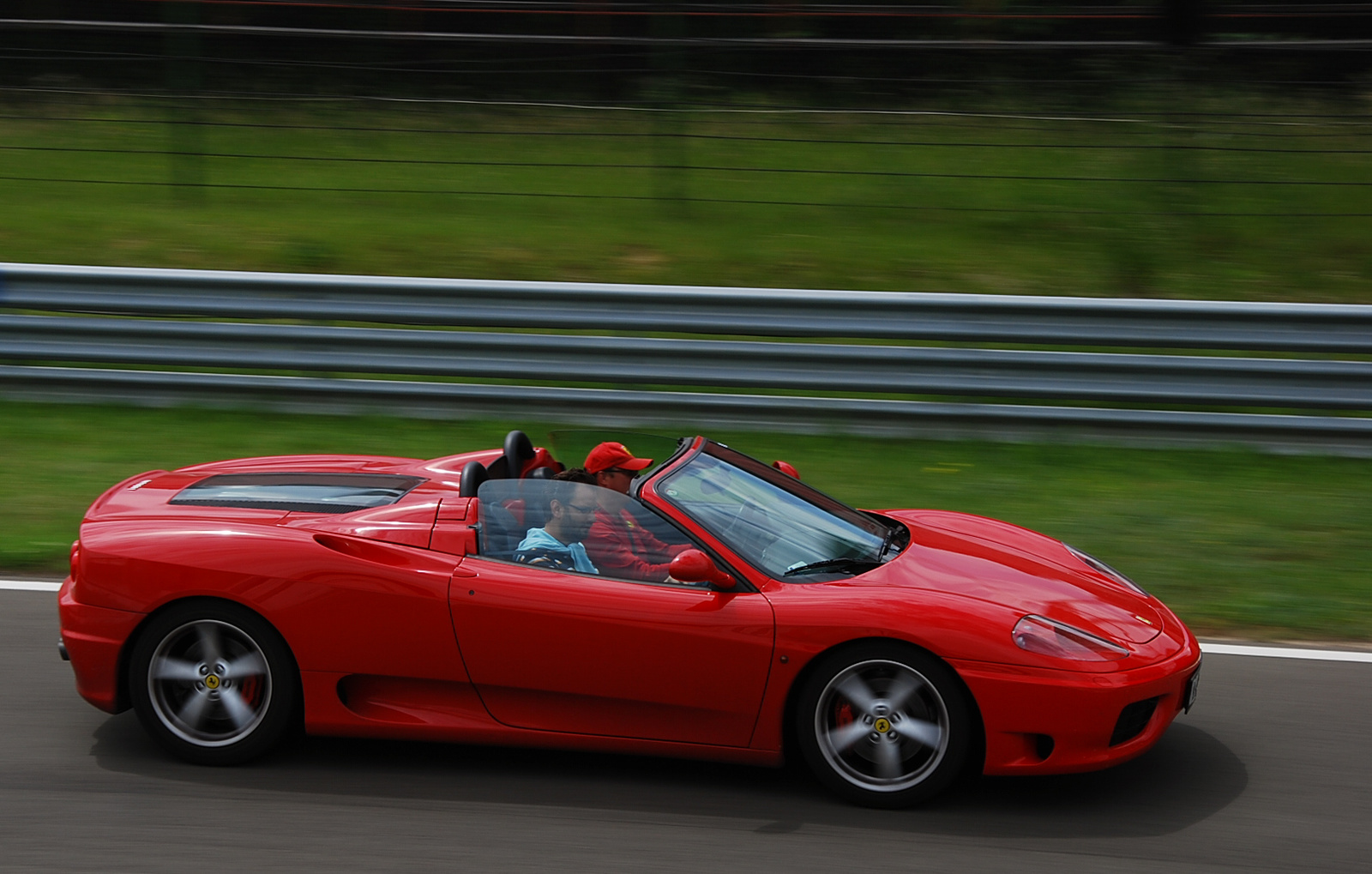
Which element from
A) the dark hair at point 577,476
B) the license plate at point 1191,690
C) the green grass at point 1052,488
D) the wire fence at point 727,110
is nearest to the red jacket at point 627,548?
the dark hair at point 577,476

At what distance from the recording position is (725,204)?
12.1 metres

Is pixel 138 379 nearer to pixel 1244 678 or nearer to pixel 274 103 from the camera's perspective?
pixel 274 103

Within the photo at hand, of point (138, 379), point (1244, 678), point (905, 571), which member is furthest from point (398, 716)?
point (138, 379)

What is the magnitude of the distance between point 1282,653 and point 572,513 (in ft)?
10.3

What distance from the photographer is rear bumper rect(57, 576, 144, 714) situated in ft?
15.0

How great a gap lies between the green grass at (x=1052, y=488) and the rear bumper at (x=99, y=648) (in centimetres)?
225

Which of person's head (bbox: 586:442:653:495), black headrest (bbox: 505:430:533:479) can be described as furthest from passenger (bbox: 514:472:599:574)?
black headrest (bbox: 505:430:533:479)

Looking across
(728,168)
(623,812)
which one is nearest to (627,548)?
(623,812)

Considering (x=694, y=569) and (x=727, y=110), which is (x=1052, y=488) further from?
(x=727, y=110)

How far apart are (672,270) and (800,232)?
4.12ft

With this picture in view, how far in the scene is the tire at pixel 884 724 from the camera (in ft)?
13.8

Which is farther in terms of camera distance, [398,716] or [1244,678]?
[1244,678]

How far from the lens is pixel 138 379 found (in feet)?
30.0

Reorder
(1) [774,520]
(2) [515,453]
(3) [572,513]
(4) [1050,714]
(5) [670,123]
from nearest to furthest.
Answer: (4) [1050,714], (3) [572,513], (1) [774,520], (2) [515,453], (5) [670,123]
